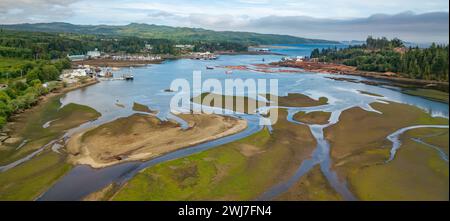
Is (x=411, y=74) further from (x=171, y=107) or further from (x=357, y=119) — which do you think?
(x=171, y=107)

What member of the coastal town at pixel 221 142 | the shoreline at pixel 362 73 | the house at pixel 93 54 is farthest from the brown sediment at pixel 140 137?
the house at pixel 93 54

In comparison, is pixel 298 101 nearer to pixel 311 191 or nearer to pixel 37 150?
pixel 311 191

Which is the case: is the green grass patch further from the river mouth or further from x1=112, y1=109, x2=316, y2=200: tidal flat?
x1=112, y1=109, x2=316, y2=200: tidal flat

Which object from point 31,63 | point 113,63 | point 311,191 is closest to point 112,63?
point 113,63

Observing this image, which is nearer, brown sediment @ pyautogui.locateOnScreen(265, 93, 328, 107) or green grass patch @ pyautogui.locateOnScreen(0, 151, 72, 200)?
green grass patch @ pyautogui.locateOnScreen(0, 151, 72, 200)

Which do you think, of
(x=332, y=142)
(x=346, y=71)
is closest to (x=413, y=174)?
(x=332, y=142)

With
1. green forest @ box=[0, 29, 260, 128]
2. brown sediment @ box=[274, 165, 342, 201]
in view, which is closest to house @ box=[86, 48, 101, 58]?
green forest @ box=[0, 29, 260, 128]

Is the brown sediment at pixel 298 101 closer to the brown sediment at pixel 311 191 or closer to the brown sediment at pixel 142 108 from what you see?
the brown sediment at pixel 142 108

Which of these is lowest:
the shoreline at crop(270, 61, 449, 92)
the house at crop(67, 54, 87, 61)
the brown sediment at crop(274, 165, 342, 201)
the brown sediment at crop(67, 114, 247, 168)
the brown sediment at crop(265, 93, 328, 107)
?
the brown sediment at crop(274, 165, 342, 201)
